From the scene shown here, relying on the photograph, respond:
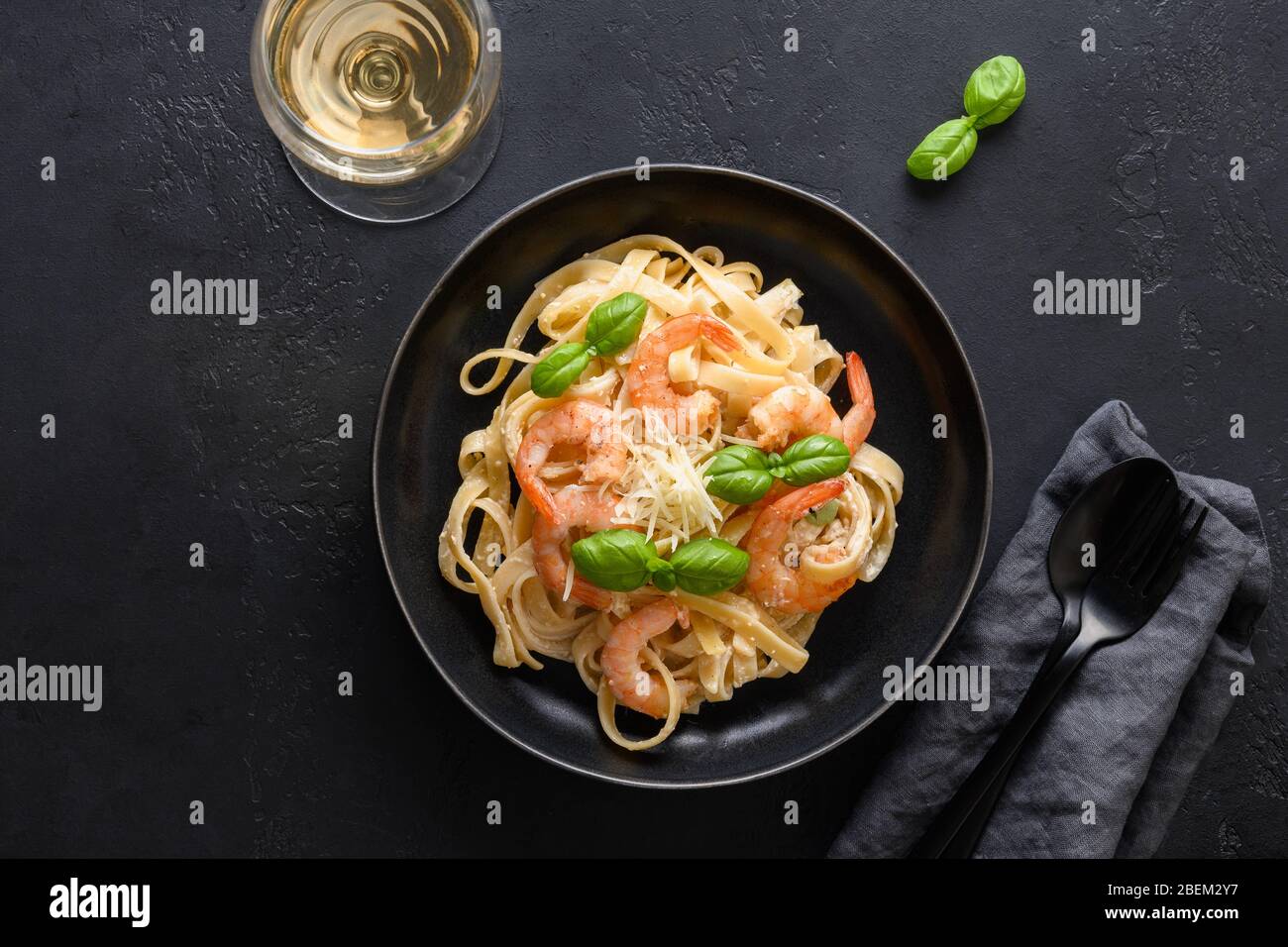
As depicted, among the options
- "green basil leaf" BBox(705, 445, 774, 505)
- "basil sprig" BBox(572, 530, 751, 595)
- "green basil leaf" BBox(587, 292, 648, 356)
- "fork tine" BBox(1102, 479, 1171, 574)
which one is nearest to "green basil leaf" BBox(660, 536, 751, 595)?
"basil sprig" BBox(572, 530, 751, 595)

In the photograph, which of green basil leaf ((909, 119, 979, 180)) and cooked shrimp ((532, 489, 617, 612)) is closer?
cooked shrimp ((532, 489, 617, 612))

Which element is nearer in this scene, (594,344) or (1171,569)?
(594,344)

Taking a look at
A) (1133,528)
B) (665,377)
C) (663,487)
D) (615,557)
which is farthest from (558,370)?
(1133,528)

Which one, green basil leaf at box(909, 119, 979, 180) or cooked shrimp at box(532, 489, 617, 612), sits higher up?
green basil leaf at box(909, 119, 979, 180)

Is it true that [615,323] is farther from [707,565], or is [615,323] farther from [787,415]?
[707,565]

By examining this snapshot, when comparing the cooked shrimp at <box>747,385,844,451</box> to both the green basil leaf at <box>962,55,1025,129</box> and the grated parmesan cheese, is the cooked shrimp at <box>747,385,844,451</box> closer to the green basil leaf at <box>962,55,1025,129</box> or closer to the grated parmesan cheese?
the grated parmesan cheese

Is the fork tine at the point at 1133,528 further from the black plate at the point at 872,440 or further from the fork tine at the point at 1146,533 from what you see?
the black plate at the point at 872,440

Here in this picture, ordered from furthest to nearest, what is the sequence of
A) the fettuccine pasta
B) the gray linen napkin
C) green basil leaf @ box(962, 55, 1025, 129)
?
green basil leaf @ box(962, 55, 1025, 129) < the gray linen napkin < the fettuccine pasta
